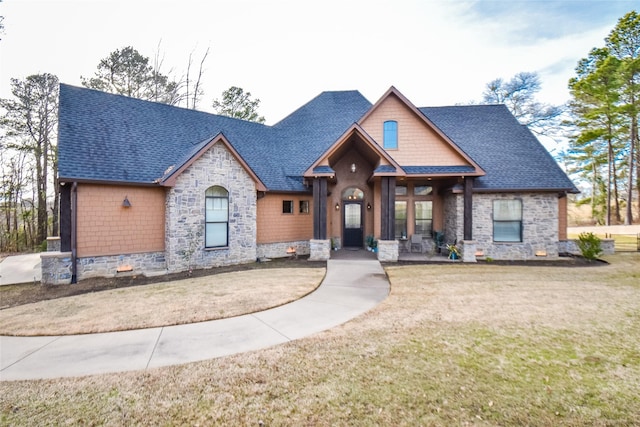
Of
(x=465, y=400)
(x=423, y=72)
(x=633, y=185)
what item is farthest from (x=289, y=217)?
(x=633, y=185)

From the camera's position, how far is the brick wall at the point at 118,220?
9.06 metres

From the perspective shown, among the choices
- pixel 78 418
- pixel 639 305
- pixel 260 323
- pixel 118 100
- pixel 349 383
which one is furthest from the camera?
pixel 118 100

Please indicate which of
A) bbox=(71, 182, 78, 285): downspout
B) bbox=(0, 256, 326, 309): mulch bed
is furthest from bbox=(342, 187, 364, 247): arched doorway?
bbox=(71, 182, 78, 285): downspout

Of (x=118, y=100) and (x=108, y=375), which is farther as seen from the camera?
(x=118, y=100)

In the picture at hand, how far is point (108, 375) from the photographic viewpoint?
11.7ft

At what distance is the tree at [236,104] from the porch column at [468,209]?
1976 centimetres

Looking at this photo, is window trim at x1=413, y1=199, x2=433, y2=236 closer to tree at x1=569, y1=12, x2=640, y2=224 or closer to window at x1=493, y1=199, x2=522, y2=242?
window at x1=493, y1=199, x2=522, y2=242

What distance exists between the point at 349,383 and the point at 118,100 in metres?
14.7

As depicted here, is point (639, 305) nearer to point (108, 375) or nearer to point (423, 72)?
point (108, 375)

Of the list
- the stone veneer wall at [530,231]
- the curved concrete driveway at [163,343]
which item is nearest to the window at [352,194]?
the stone veneer wall at [530,231]

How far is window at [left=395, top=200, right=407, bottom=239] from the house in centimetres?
5

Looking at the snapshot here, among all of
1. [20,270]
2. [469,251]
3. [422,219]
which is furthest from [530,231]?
[20,270]

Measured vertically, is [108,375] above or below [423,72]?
below

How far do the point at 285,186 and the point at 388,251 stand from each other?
567 cm
